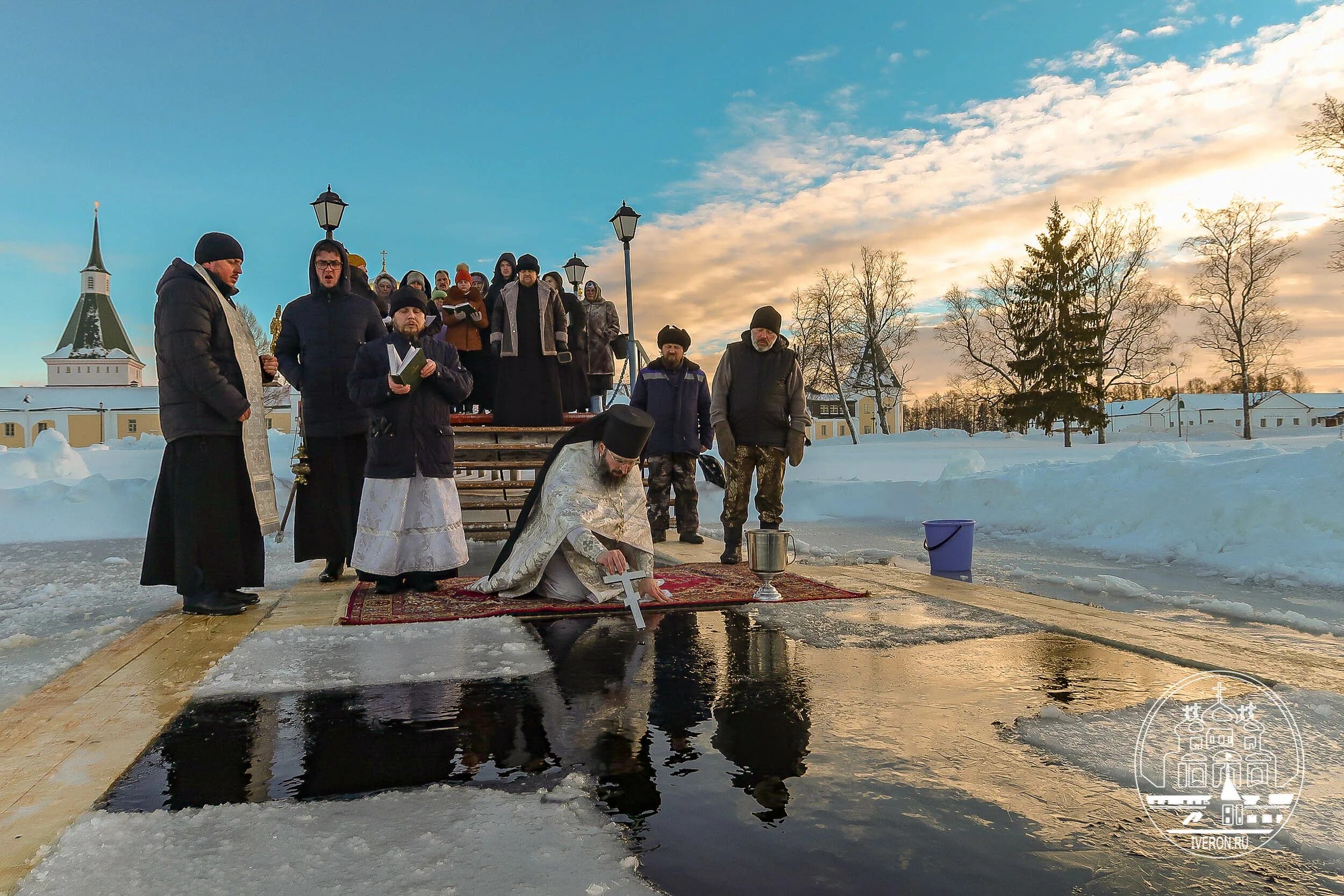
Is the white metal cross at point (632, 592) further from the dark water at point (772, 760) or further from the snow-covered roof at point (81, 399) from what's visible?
the snow-covered roof at point (81, 399)

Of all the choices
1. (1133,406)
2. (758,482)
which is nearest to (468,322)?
(758,482)

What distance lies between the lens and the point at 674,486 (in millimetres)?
9250

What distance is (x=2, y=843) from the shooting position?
2014mm

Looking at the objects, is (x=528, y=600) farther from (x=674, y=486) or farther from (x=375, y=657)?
(x=674, y=486)

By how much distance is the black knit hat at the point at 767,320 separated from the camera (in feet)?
23.4

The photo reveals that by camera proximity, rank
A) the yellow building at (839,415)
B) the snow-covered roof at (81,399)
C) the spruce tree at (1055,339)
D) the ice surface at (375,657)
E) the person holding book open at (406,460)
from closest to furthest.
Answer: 1. the ice surface at (375,657)
2. the person holding book open at (406,460)
3. the spruce tree at (1055,339)
4. the snow-covered roof at (81,399)
5. the yellow building at (839,415)

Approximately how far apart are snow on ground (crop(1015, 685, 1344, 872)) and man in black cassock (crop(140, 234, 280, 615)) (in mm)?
4395

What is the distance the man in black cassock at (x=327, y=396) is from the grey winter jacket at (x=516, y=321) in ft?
11.6

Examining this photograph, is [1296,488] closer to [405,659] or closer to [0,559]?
[405,659]

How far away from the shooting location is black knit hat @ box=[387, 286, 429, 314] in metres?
5.83

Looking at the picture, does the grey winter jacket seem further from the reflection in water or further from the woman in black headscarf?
the reflection in water

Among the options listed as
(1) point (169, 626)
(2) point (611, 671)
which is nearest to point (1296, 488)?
(2) point (611, 671)

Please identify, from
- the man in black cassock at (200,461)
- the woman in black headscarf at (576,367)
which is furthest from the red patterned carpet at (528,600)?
the woman in black headscarf at (576,367)

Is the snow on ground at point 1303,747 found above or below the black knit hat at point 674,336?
below
